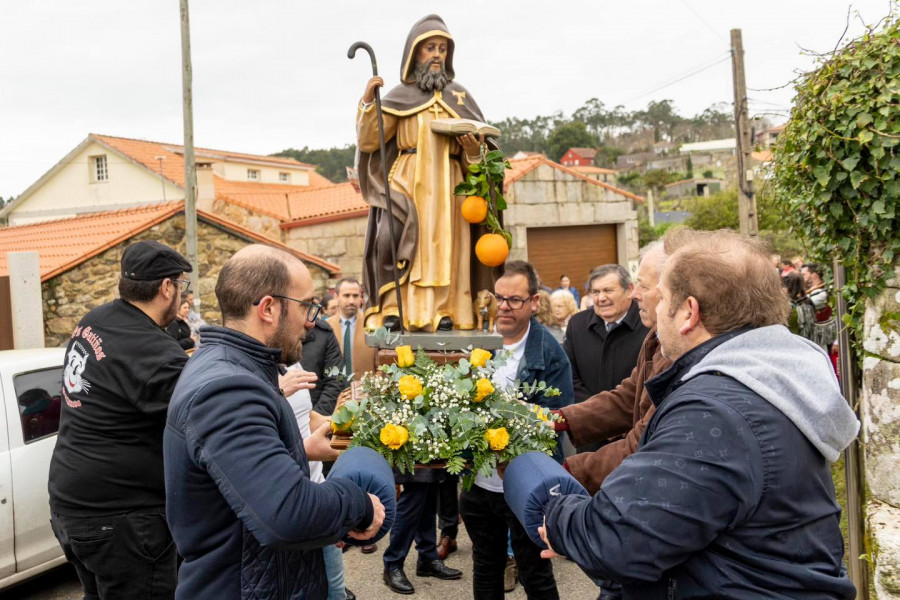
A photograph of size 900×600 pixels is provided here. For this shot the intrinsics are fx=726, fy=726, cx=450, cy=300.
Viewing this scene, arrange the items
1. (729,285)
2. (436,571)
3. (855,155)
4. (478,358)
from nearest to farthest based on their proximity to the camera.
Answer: (729,285) → (478,358) → (855,155) → (436,571)

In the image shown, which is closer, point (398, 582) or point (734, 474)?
point (734, 474)

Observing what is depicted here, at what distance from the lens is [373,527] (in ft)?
7.25

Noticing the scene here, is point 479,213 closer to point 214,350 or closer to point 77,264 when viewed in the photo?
point 214,350

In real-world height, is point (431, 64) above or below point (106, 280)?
above

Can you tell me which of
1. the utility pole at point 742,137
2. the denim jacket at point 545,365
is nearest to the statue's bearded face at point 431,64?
the denim jacket at point 545,365

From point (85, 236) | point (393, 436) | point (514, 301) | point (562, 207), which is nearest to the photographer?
point (393, 436)

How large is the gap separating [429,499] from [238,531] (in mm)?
3245

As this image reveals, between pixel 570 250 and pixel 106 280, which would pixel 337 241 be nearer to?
pixel 570 250

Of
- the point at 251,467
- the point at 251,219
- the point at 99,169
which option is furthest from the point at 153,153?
the point at 251,467

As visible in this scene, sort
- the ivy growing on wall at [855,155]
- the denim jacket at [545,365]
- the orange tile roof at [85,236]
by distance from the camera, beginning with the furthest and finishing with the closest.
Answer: the orange tile roof at [85,236]
the denim jacket at [545,365]
the ivy growing on wall at [855,155]

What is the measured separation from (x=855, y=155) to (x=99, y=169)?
28673 millimetres

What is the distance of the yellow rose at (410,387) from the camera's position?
257 cm

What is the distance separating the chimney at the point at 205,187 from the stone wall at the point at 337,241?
257cm

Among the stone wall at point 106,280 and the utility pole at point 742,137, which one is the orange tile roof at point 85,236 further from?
the utility pole at point 742,137
